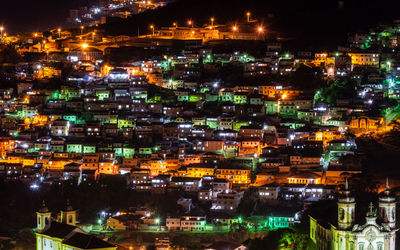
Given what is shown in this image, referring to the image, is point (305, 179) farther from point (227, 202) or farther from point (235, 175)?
point (227, 202)

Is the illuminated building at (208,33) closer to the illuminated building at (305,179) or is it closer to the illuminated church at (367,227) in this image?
the illuminated building at (305,179)

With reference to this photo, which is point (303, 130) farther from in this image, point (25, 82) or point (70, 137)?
point (25, 82)

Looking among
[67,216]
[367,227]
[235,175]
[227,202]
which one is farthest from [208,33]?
[367,227]

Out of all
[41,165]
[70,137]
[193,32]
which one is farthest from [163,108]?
[193,32]

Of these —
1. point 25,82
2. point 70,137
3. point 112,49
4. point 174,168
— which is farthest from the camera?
point 112,49

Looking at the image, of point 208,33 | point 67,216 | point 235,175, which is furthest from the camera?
point 208,33

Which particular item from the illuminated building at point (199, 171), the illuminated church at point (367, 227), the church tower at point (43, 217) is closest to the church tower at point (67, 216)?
the church tower at point (43, 217)
